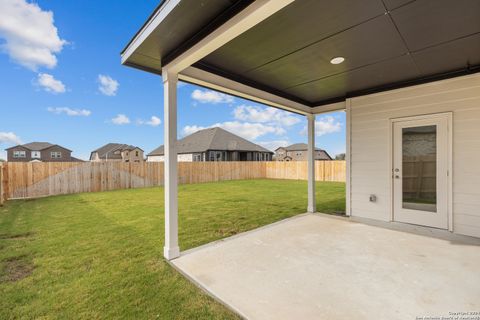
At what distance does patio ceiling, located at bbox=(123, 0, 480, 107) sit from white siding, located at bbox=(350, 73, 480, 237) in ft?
0.96

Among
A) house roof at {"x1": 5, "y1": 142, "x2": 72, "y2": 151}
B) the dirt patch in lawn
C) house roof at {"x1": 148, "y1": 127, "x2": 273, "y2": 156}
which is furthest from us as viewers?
house roof at {"x1": 5, "y1": 142, "x2": 72, "y2": 151}

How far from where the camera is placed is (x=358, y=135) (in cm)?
480

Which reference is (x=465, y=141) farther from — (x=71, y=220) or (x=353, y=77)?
(x=71, y=220)

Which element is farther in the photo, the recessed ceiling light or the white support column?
the white support column

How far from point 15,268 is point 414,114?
6.62 metres

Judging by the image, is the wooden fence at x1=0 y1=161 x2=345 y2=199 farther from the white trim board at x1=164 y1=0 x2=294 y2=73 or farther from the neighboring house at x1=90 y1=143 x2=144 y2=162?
the neighboring house at x1=90 y1=143 x2=144 y2=162

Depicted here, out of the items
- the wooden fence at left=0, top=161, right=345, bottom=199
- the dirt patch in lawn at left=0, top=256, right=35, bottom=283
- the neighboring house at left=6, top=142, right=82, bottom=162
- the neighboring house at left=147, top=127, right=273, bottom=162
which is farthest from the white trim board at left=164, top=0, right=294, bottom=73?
the neighboring house at left=6, top=142, right=82, bottom=162

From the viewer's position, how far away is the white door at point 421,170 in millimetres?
3742

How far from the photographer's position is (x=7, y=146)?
97.5 ft

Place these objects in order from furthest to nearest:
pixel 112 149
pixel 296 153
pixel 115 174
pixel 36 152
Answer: pixel 296 153 → pixel 112 149 → pixel 36 152 → pixel 115 174

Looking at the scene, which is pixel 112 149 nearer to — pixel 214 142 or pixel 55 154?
pixel 55 154

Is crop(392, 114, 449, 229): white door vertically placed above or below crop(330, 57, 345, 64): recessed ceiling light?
below

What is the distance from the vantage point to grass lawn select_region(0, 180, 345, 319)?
190 centimetres

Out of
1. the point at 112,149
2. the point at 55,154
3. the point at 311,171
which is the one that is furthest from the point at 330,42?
the point at 55,154
